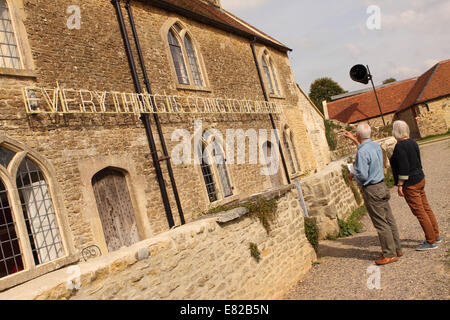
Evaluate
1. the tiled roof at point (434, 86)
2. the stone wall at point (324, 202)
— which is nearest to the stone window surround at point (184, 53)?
the stone wall at point (324, 202)

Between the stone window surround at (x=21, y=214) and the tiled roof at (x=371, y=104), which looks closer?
the stone window surround at (x=21, y=214)

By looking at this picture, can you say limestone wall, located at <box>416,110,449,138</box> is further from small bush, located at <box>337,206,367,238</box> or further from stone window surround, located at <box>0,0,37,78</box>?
stone window surround, located at <box>0,0,37,78</box>

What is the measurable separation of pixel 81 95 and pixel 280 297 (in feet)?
20.4

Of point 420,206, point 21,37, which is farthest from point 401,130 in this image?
point 21,37

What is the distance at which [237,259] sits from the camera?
507 centimetres

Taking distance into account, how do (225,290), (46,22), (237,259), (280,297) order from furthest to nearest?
(46,22) → (280,297) → (237,259) → (225,290)

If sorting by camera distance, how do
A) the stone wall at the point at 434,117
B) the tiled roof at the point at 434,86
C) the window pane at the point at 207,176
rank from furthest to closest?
the tiled roof at the point at 434,86
the stone wall at the point at 434,117
the window pane at the point at 207,176

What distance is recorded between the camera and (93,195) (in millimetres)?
7934

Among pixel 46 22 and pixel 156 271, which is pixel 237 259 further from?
pixel 46 22

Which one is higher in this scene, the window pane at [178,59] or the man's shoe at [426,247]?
the window pane at [178,59]

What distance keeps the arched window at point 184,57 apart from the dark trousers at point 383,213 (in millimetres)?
7924

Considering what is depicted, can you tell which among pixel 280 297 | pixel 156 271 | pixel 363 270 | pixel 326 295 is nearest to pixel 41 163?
pixel 156 271

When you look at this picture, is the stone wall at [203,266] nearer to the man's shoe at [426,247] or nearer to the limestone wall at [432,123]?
the man's shoe at [426,247]

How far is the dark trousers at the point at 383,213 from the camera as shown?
5.54m
